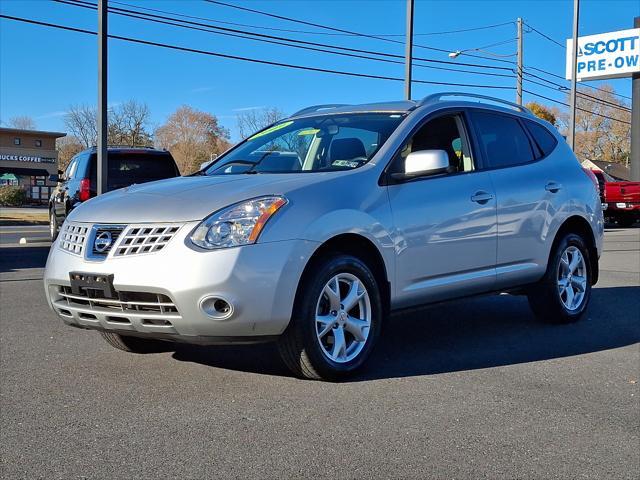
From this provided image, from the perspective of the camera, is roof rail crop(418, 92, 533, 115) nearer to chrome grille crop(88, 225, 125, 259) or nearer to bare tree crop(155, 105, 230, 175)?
chrome grille crop(88, 225, 125, 259)

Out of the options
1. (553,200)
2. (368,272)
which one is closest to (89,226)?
(368,272)

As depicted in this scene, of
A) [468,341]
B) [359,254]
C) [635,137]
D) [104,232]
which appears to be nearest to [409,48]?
[468,341]

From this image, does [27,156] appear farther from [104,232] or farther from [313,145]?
[104,232]

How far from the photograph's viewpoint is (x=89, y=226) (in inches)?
174

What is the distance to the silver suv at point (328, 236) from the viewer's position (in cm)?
406

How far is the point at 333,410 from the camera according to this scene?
156 inches

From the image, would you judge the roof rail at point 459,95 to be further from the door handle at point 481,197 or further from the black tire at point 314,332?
the black tire at point 314,332

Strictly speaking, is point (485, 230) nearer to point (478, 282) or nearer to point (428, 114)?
point (478, 282)

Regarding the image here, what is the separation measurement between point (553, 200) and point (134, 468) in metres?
4.36

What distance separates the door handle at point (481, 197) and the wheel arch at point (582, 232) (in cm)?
110

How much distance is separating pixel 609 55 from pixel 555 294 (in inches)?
1624

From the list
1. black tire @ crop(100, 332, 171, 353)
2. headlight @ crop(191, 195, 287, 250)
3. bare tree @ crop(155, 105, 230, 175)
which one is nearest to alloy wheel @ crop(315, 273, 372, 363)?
headlight @ crop(191, 195, 287, 250)

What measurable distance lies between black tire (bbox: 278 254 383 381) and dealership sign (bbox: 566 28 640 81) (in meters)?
39.8

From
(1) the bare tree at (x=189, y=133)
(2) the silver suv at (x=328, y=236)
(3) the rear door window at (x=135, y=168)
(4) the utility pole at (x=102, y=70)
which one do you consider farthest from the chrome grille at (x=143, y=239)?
(1) the bare tree at (x=189, y=133)
